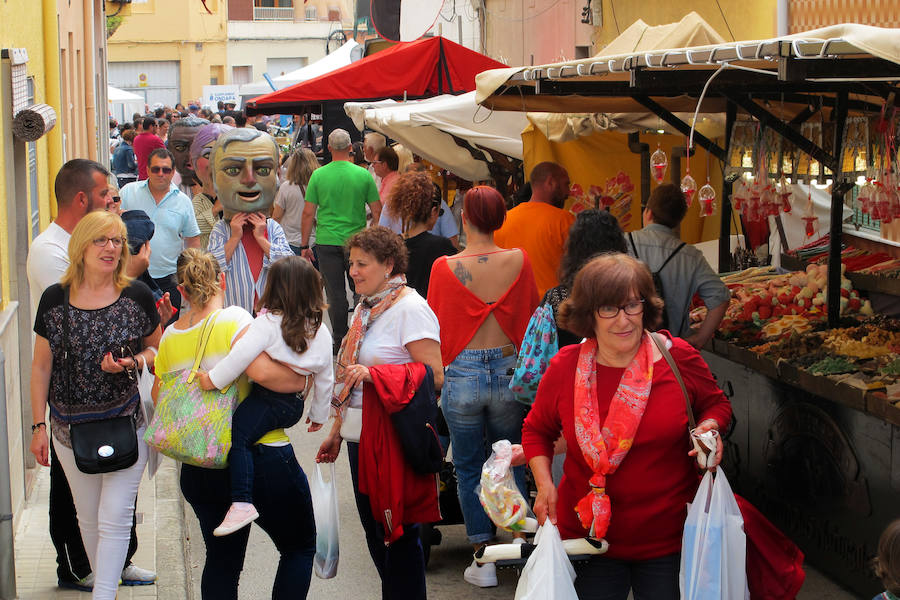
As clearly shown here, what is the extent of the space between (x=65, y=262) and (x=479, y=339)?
1993mm

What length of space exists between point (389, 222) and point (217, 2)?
1844 inches

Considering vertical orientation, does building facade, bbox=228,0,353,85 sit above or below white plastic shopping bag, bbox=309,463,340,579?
above

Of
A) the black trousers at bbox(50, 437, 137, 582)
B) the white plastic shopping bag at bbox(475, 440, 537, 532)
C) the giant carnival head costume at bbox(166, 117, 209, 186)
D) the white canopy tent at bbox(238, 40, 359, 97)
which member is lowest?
the black trousers at bbox(50, 437, 137, 582)

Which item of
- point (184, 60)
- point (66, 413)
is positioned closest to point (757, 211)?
point (66, 413)

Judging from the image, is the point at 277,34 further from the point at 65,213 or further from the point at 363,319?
the point at 363,319

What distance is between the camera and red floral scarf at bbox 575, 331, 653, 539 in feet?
12.0

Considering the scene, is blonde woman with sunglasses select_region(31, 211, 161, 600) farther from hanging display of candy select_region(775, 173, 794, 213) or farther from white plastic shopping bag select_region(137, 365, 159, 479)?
hanging display of candy select_region(775, 173, 794, 213)

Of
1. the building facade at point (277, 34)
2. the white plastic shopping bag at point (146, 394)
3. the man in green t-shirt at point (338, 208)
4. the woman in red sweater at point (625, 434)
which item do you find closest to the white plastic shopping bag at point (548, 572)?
the woman in red sweater at point (625, 434)

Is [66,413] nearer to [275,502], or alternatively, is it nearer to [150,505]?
[275,502]

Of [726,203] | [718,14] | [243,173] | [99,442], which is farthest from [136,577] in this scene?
[718,14]

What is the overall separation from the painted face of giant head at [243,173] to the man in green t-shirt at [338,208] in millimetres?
3445

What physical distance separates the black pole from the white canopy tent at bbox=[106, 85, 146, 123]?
2691 centimetres

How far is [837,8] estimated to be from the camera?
9.68 m

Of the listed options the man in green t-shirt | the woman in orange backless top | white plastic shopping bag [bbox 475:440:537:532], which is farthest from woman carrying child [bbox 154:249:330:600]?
the man in green t-shirt
